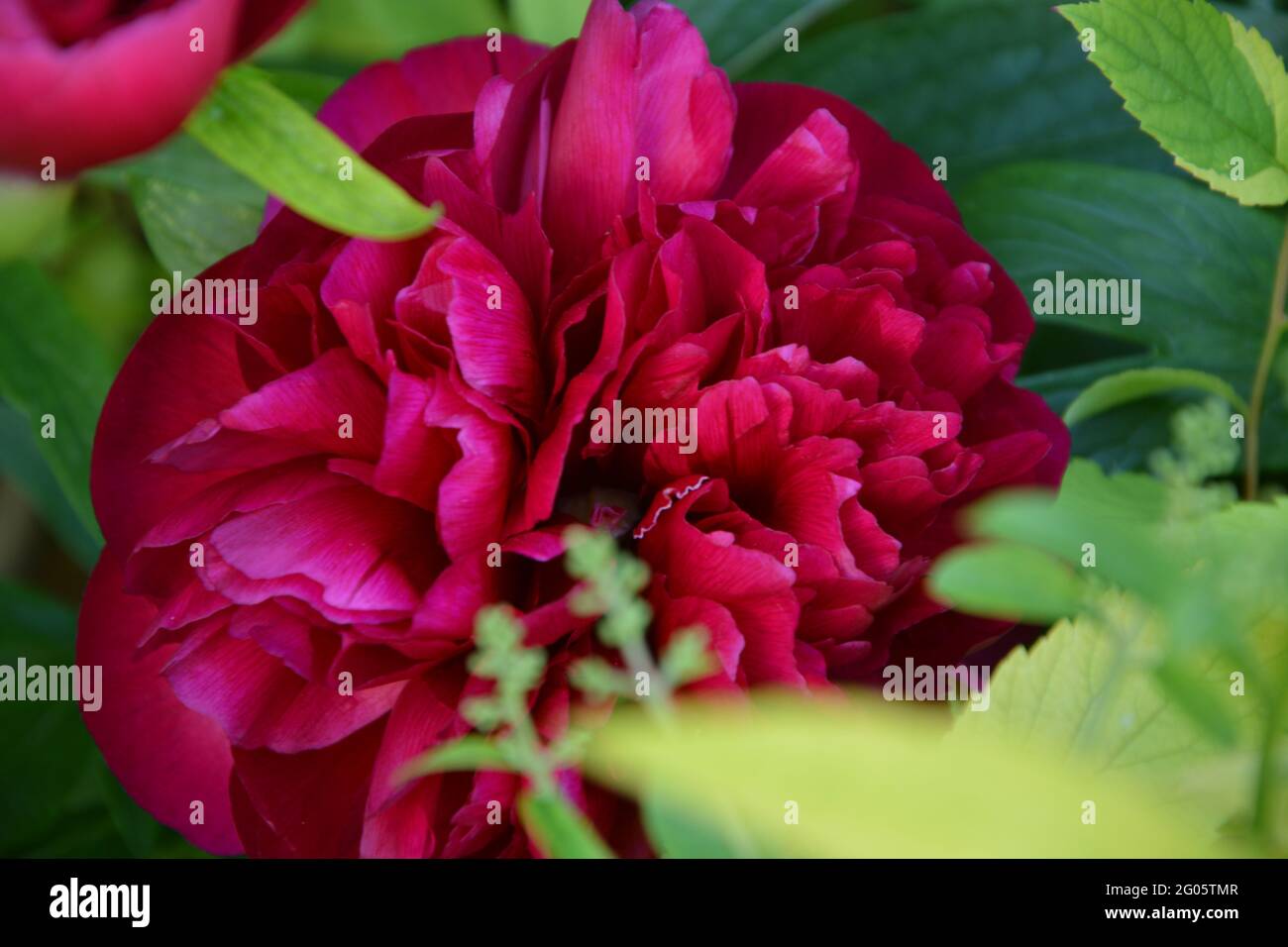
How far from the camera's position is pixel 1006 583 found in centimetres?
14

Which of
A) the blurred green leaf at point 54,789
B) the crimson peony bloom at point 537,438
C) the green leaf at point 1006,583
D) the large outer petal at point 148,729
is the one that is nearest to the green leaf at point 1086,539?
the green leaf at point 1006,583

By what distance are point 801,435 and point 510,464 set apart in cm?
6

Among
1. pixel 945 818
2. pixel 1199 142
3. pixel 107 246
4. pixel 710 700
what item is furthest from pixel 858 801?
pixel 107 246

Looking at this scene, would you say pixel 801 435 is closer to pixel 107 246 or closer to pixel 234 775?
pixel 234 775

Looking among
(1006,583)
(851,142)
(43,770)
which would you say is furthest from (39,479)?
(1006,583)

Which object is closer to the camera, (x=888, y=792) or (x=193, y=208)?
(x=888, y=792)

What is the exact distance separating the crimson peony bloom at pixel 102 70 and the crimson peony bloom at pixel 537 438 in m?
0.04

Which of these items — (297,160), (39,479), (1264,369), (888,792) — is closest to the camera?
(888,792)

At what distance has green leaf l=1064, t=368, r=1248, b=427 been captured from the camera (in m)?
0.32

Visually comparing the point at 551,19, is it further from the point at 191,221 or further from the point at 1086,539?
the point at 1086,539

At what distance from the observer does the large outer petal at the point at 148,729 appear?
287 millimetres

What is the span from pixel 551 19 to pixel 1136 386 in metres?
0.19

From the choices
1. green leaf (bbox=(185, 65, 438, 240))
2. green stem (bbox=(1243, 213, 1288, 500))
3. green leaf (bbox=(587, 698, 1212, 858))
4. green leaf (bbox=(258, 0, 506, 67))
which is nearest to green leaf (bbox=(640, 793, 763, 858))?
green leaf (bbox=(587, 698, 1212, 858))

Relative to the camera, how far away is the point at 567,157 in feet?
0.89
